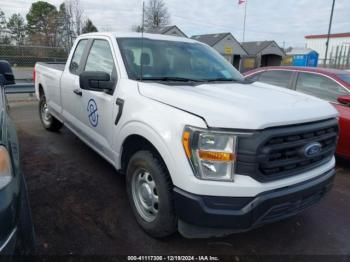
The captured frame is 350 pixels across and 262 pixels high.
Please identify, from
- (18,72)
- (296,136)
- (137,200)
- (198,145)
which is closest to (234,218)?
(198,145)

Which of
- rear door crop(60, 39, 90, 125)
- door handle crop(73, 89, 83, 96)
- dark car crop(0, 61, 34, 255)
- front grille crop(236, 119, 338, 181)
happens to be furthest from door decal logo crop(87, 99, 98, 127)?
front grille crop(236, 119, 338, 181)

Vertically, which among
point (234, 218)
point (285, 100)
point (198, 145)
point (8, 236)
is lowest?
point (234, 218)

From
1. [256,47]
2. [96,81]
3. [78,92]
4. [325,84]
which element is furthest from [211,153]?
[256,47]

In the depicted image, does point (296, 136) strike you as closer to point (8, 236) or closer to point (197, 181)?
point (197, 181)

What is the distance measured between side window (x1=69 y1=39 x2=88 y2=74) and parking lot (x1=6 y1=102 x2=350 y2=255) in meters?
1.39

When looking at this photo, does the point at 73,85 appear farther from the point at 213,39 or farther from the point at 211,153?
the point at 213,39

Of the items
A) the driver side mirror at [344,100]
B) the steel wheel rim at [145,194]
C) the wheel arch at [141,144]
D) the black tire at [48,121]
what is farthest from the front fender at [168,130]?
the black tire at [48,121]

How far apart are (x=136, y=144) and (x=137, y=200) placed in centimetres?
56

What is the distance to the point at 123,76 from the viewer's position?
3143 millimetres

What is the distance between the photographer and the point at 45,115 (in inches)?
243

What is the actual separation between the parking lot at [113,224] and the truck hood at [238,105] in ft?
4.11

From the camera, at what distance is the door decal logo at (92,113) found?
3.63 meters

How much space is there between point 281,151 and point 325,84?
134 inches

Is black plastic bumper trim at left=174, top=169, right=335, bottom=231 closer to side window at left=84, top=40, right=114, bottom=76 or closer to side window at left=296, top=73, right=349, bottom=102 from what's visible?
side window at left=84, top=40, right=114, bottom=76
